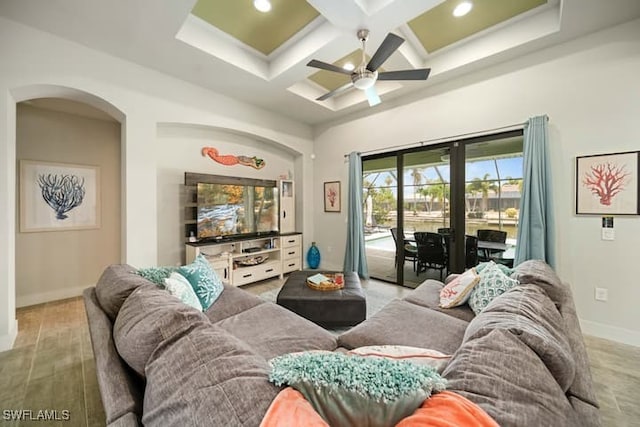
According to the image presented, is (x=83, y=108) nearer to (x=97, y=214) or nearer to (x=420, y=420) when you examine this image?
(x=97, y=214)

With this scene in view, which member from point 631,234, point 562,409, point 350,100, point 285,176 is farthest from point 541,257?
point 285,176

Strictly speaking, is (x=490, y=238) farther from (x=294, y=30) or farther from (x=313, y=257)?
(x=294, y=30)

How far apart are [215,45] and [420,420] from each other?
3.72 m

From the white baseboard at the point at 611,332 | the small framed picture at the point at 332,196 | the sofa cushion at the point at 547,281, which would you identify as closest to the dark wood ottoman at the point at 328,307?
the sofa cushion at the point at 547,281

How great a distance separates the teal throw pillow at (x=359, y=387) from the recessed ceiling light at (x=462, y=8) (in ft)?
10.9

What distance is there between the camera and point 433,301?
229 cm

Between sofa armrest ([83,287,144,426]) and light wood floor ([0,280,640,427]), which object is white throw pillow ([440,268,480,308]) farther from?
sofa armrest ([83,287,144,426])

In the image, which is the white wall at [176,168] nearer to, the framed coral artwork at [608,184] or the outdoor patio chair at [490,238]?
the outdoor patio chair at [490,238]

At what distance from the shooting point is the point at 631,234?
249 cm

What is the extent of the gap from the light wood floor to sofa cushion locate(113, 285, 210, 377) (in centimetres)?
103

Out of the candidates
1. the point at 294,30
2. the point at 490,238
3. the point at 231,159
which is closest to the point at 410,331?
the point at 490,238

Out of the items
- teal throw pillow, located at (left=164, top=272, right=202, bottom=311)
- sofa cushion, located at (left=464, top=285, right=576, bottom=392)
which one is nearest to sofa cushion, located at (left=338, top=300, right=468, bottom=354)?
sofa cushion, located at (left=464, top=285, right=576, bottom=392)

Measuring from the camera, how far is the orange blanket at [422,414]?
59cm

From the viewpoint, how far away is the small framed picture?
504cm
